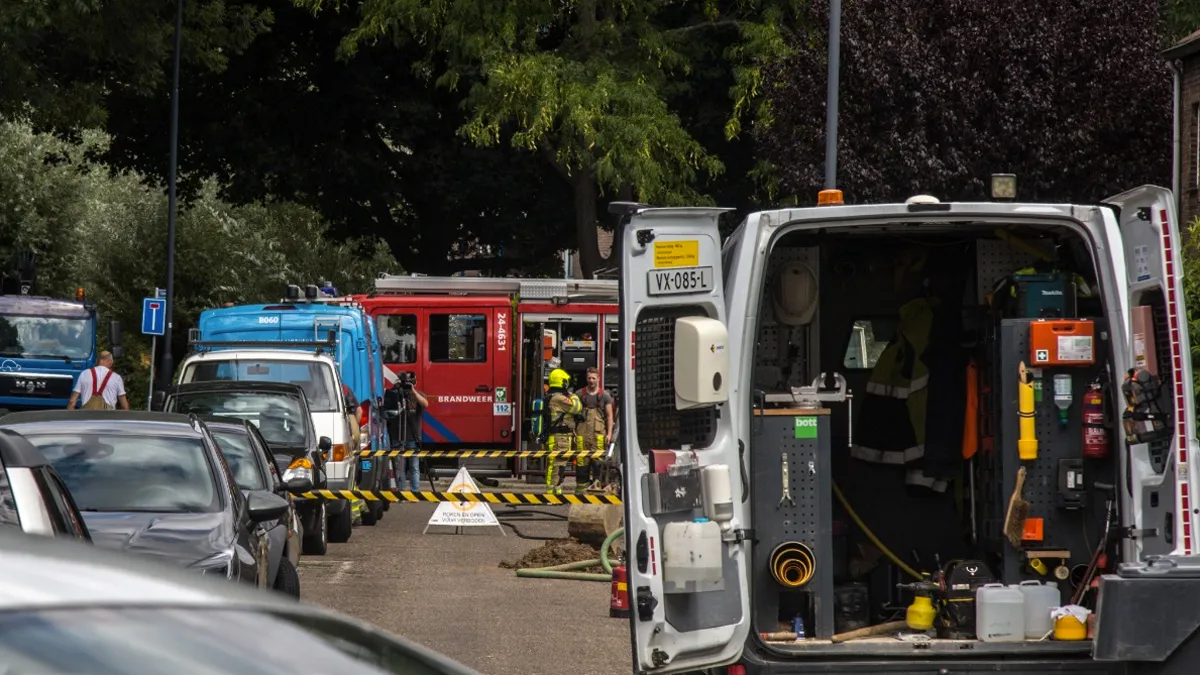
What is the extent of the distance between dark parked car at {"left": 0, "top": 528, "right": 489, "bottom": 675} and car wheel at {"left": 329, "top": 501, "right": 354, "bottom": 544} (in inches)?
632

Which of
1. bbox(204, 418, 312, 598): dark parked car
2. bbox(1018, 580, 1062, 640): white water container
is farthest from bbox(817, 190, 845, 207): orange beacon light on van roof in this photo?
bbox(204, 418, 312, 598): dark parked car

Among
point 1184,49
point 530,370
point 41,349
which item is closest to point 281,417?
point 530,370

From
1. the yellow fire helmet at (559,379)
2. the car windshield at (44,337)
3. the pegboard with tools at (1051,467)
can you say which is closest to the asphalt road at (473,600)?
the pegboard with tools at (1051,467)

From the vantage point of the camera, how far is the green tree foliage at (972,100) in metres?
28.4

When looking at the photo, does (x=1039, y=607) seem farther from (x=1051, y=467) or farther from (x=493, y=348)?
(x=493, y=348)

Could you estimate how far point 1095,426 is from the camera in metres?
7.32

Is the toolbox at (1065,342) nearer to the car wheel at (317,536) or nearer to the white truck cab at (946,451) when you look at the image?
the white truck cab at (946,451)

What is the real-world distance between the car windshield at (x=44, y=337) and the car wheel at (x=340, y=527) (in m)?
18.5

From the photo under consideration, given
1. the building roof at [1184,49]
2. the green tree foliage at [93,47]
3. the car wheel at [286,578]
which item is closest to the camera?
the car wheel at [286,578]

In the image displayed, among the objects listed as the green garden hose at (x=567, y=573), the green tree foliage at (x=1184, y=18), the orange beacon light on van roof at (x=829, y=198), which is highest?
the green tree foliage at (x=1184, y=18)

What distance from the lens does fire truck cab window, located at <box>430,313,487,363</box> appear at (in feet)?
104

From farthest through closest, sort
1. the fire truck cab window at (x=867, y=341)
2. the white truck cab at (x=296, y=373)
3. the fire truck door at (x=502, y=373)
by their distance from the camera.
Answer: the fire truck door at (x=502, y=373) → the white truck cab at (x=296, y=373) → the fire truck cab window at (x=867, y=341)

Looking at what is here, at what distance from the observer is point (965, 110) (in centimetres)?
2856

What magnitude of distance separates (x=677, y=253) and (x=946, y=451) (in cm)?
225
